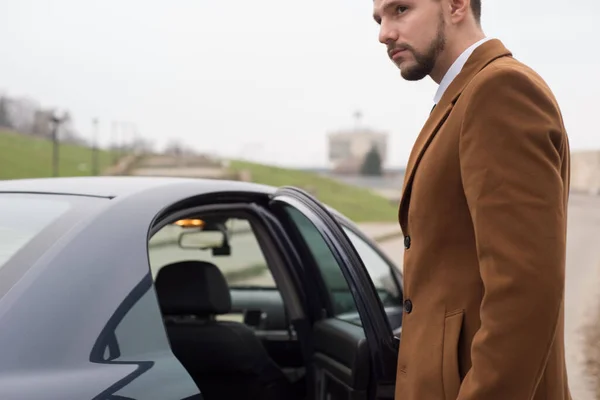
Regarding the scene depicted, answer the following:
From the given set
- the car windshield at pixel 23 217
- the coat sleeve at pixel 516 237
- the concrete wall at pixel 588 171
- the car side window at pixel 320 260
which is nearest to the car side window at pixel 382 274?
the car side window at pixel 320 260

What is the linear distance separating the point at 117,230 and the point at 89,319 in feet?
1.03

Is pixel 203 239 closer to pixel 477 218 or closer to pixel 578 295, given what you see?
pixel 477 218

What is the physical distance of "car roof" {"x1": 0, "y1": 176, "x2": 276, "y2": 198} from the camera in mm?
2615

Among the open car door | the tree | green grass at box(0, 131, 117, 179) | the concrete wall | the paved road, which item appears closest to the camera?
the open car door

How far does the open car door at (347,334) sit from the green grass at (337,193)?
48174 mm

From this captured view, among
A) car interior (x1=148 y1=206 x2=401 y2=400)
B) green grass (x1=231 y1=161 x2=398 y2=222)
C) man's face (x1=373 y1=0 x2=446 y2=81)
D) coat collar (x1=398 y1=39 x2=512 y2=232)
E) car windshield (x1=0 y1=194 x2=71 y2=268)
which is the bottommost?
green grass (x1=231 y1=161 x2=398 y2=222)

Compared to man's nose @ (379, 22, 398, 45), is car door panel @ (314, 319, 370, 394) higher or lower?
lower

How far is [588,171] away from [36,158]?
66817 mm

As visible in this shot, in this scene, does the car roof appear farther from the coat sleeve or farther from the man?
the coat sleeve

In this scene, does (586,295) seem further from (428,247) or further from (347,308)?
(428,247)

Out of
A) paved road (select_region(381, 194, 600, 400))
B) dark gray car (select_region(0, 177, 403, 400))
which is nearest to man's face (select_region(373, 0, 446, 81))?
dark gray car (select_region(0, 177, 403, 400))

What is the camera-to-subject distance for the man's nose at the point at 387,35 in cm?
216

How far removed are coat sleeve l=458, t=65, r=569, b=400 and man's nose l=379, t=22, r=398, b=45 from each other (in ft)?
1.12

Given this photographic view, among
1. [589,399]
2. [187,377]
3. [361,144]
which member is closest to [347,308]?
[187,377]
